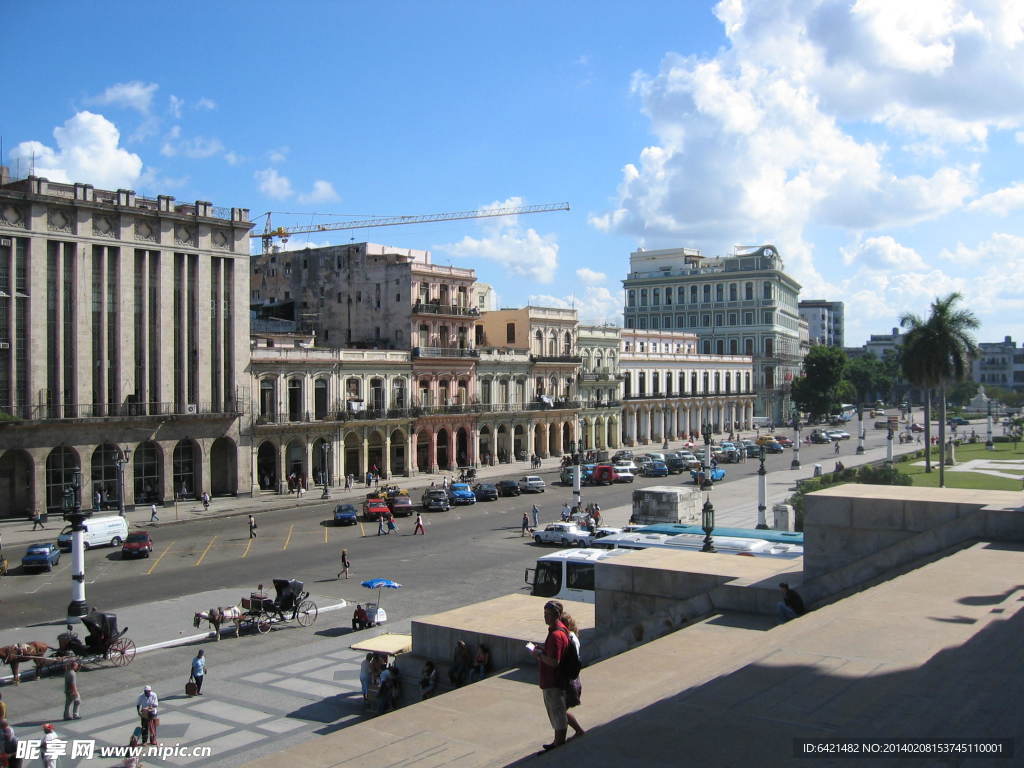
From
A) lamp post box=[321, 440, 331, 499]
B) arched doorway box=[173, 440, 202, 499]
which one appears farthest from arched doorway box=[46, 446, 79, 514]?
lamp post box=[321, 440, 331, 499]

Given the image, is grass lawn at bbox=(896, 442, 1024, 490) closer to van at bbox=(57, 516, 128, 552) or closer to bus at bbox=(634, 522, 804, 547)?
bus at bbox=(634, 522, 804, 547)

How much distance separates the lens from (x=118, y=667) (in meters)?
23.0

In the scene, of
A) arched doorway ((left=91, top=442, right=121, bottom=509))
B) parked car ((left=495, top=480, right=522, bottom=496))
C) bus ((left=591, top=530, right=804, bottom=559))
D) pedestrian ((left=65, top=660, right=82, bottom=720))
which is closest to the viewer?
pedestrian ((left=65, top=660, right=82, bottom=720))

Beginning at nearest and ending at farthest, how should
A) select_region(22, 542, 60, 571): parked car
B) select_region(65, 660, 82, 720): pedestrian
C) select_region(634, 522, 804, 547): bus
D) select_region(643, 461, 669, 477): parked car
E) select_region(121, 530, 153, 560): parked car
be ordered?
select_region(65, 660, 82, 720): pedestrian, select_region(634, 522, 804, 547): bus, select_region(22, 542, 60, 571): parked car, select_region(121, 530, 153, 560): parked car, select_region(643, 461, 669, 477): parked car

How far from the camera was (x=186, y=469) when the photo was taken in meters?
52.2

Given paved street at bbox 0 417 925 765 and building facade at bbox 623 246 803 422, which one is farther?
building facade at bbox 623 246 803 422

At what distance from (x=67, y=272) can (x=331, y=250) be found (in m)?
26.0

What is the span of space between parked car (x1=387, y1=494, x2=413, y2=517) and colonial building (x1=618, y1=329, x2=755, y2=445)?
42985 millimetres

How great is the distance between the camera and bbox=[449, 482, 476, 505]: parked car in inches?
2093

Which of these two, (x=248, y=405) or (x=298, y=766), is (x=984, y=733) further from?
(x=248, y=405)

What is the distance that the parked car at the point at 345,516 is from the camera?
4606cm

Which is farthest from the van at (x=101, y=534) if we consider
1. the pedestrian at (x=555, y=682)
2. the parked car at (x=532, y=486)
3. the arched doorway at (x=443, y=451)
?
the pedestrian at (x=555, y=682)

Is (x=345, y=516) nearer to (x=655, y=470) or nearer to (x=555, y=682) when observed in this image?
(x=655, y=470)

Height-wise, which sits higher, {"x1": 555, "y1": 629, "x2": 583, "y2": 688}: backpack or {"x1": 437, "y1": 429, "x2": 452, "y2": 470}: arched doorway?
{"x1": 555, "y1": 629, "x2": 583, "y2": 688}: backpack
